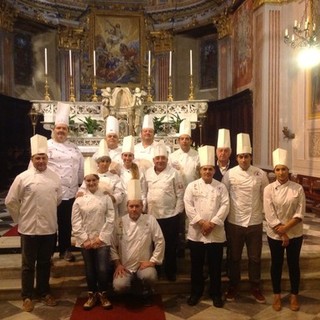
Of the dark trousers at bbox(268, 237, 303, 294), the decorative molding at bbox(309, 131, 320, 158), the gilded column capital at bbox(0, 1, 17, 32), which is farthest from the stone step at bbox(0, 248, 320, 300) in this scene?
the gilded column capital at bbox(0, 1, 17, 32)

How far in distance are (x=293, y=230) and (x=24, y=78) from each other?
11.3 m

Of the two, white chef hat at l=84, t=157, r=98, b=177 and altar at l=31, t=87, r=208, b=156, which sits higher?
altar at l=31, t=87, r=208, b=156

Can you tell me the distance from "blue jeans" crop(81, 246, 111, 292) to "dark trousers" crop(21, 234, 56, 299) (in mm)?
406

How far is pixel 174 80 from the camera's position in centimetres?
1480

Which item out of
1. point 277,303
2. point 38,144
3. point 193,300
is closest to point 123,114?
point 38,144

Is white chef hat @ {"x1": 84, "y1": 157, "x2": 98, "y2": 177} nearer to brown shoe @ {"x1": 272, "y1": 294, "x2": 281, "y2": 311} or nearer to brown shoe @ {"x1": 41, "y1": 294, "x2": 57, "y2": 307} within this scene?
brown shoe @ {"x1": 41, "y1": 294, "x2": 57, "y2": 307}

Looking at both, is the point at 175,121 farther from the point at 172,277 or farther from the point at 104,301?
the point at 104,301

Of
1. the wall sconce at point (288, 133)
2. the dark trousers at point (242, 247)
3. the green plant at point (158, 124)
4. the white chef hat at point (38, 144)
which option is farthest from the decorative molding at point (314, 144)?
the white chef hat at point (38, 144)

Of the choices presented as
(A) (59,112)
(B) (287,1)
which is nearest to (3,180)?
Result: (A) (59,112)

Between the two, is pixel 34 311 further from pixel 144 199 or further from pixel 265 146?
pixel 265 146

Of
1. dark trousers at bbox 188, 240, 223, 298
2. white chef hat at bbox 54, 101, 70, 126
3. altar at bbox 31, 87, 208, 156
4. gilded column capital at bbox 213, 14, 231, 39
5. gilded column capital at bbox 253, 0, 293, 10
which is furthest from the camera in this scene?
gilded column capital at bbox 213, 14, 231, 39

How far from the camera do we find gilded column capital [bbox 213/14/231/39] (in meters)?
12.8

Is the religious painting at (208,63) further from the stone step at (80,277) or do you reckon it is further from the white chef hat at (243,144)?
the white chef hat at (243,144)

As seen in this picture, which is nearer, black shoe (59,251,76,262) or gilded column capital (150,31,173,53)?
black shoe (59,251,76,262)
